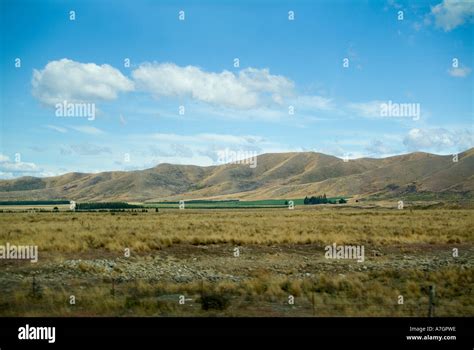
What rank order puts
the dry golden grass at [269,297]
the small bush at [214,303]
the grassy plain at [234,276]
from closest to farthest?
the dry golden grass at [269,297] → the small bush at [214,303] → the grassy plain at [234,276]

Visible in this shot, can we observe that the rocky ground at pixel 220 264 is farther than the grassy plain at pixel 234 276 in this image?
Yes

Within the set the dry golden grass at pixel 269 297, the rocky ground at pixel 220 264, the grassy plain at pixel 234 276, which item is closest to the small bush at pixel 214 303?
the grassy plain at pixel 234 276

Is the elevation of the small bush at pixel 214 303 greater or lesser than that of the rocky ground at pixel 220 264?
greater

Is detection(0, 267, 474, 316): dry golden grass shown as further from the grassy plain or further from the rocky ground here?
the rocky ground

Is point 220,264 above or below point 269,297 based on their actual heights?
below

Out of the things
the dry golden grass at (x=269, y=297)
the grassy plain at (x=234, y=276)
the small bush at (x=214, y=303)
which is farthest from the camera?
the grassy plain at (x=234, y=276)

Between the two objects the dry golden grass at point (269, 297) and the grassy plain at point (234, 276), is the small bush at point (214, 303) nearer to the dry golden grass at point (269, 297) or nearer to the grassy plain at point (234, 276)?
the grassy plain at point (234, 276)

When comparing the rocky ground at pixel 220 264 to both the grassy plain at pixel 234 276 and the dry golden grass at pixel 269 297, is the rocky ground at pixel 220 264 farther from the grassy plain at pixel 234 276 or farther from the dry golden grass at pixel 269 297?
the dry golden grass at pixel 269 297

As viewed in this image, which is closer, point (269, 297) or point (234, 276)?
point (269, 297)

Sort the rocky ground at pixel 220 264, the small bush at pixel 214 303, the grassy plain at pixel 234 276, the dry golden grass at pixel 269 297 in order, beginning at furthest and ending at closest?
1. the rocky ground at pixel 220 264
2. the grassy plain at pixel 234 276
3. the small bush at pixel 214 303
4. the dry golden grass at pixel 269 297

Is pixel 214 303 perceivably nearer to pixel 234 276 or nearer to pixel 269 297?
pixel 269 297

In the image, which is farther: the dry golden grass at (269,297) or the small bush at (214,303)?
the small bush at (214,303)

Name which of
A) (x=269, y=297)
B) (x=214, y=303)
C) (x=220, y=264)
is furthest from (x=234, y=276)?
(x=214, y=303)
